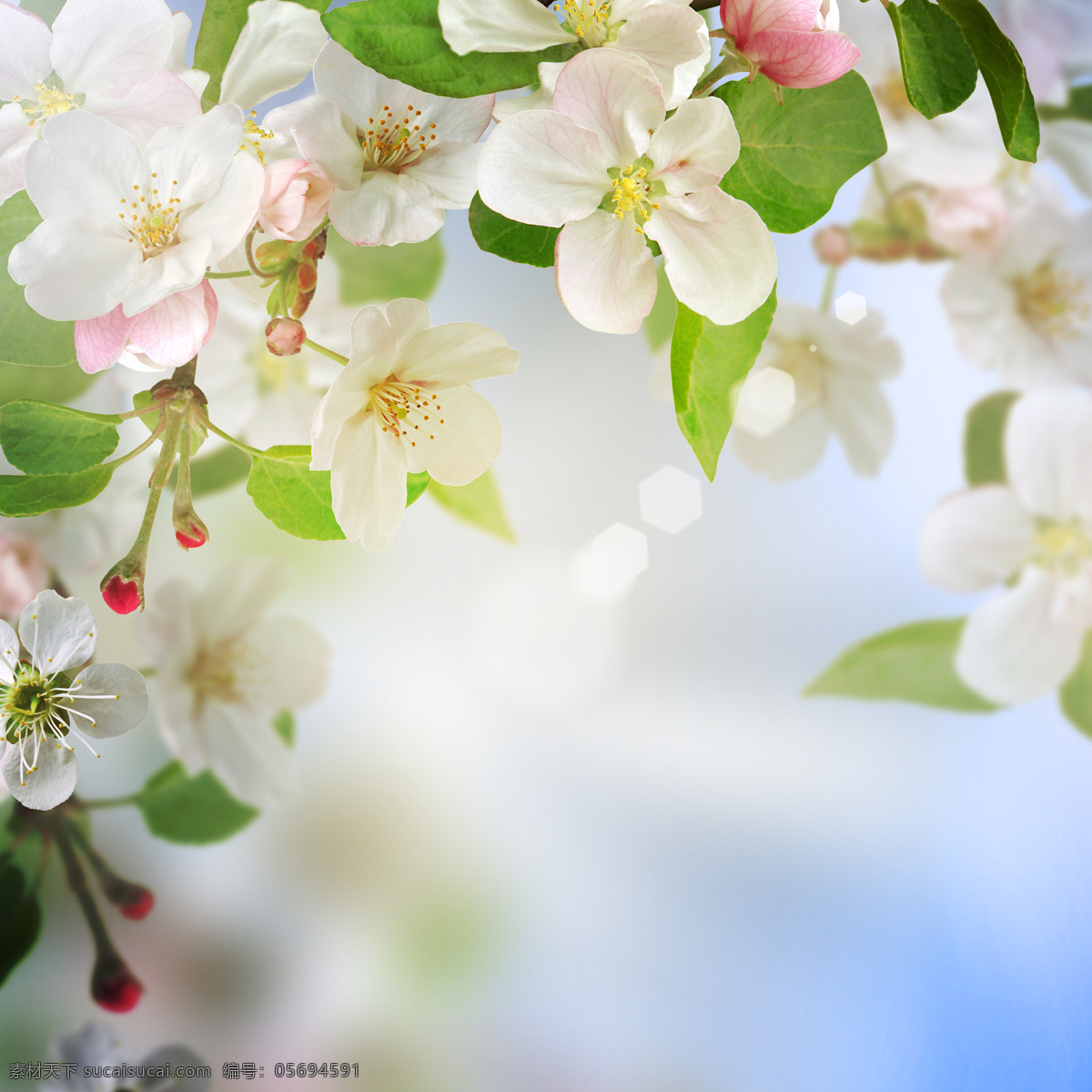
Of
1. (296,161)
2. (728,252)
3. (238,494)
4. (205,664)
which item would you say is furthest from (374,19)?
(205,664)

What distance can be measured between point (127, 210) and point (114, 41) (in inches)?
3.6

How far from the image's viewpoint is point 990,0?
1.94 feet

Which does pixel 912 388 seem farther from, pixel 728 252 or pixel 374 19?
pixel 374 19

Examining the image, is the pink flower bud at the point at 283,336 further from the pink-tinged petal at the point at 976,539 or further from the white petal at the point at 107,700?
the pink-tinged petal at the point at 976,539

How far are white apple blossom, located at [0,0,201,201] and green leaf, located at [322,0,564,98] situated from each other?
10 centimetres

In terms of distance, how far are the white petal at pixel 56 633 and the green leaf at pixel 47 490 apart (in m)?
0.06

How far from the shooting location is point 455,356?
37 cm

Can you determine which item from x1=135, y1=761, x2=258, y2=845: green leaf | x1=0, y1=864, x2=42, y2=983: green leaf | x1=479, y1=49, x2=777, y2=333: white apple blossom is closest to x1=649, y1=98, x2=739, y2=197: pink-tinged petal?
x1=479, y1=49, x2=777, y2=333: white apple blossom

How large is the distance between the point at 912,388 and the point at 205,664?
56 centimetres

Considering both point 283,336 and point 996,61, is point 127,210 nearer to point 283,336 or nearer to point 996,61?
point 283,336

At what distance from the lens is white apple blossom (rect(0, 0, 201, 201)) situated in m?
0.37

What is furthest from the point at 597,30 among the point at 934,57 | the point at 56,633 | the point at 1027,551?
the point at 1027,551

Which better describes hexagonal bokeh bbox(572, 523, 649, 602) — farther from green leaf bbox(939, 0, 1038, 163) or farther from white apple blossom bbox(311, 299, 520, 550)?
green leaf bbox(939, 0, 1038, 163)

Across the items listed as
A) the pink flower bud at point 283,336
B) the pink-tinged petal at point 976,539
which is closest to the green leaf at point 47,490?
the pink flower bud at point 283,336
